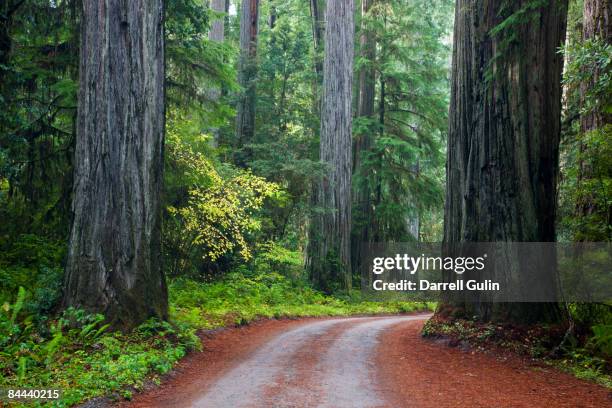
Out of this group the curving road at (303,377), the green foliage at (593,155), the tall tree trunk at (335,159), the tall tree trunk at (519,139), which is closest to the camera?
the curving road at (303,377)

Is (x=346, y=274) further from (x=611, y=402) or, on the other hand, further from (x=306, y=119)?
(x=611, y=402)

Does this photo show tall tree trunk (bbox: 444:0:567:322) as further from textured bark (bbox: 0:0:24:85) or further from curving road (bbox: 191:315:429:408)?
textured bark (bbox: 0:0:24:85)

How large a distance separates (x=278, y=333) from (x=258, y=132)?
10918 mm

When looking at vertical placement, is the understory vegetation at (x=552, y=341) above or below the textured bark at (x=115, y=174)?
below

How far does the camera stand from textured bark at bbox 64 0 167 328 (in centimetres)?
854

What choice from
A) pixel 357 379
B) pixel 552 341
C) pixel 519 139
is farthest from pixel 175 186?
pixel 552 341

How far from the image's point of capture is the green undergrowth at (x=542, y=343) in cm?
790

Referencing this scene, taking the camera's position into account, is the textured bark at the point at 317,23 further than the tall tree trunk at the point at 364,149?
Yes

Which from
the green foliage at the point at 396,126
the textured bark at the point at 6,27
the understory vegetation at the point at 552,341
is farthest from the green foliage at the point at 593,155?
the green foliage at the point at 396,126

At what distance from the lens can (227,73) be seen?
519 inches

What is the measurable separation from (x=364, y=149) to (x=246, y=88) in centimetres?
668

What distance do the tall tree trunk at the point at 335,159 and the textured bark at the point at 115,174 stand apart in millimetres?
11842

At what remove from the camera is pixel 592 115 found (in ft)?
34.3

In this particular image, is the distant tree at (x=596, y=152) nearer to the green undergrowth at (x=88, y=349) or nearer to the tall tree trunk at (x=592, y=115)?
the tall tree trunk at (x=592, y=115)
